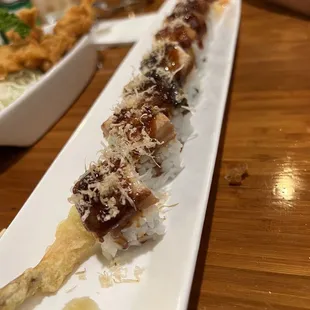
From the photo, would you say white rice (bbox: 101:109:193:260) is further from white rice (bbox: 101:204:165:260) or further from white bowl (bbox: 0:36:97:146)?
white bowl (bbox: 0:36:97:146)

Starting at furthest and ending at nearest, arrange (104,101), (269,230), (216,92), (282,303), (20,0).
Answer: (20,0) → (104,101) → (216,92) → (269,230) → (282,303)

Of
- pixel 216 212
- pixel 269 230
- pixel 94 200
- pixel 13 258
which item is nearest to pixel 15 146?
pixel 13 258

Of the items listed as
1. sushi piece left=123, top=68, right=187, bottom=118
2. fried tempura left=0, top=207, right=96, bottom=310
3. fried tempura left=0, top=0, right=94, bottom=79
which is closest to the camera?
fried tempura left=0, top=207, right=96, bottom=310

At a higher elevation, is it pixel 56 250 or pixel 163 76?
pixel 163 76

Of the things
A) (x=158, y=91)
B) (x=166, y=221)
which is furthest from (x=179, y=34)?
(x=166, y=221)

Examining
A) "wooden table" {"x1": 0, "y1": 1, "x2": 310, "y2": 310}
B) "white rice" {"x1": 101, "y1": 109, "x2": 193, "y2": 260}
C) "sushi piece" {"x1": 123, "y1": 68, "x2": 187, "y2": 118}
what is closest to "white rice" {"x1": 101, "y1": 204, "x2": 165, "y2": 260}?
"white rice" {"x1": 101, "y1": 109, "x2": 193, "y2": 260}

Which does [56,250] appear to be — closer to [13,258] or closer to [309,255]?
[13,258]
